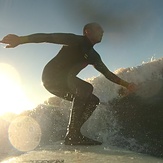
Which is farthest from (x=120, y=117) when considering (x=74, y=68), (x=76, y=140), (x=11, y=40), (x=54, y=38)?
(x=11, y=40)

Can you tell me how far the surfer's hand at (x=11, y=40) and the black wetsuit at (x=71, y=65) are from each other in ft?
2.28

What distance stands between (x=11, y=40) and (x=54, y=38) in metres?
0.66

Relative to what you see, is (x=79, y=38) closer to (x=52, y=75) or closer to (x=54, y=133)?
(x=52, y=75)

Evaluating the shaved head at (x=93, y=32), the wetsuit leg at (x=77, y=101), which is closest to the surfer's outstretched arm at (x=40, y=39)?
the shaved head at (x=93, y=32)

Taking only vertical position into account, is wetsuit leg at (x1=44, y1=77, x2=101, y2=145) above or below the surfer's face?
below

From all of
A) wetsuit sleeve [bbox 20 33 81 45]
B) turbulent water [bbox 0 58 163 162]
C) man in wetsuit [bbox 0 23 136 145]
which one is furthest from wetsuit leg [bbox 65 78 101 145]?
turbulent water [bbox 0 58 163 162]

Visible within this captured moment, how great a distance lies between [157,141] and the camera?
11250 mm

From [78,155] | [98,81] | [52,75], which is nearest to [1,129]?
[98,81]

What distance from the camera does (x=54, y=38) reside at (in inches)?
215

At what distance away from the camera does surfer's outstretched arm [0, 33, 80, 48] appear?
534 centimetres

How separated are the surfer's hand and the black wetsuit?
2.28 feet

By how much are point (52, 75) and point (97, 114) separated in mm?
8524

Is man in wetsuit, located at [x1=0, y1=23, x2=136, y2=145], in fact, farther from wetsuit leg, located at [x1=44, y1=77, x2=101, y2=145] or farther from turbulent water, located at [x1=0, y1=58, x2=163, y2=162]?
turbulent water, located at [x1=0, y1=58, x2=163, y2=162]

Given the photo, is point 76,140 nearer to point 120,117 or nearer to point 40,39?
point 40,39
